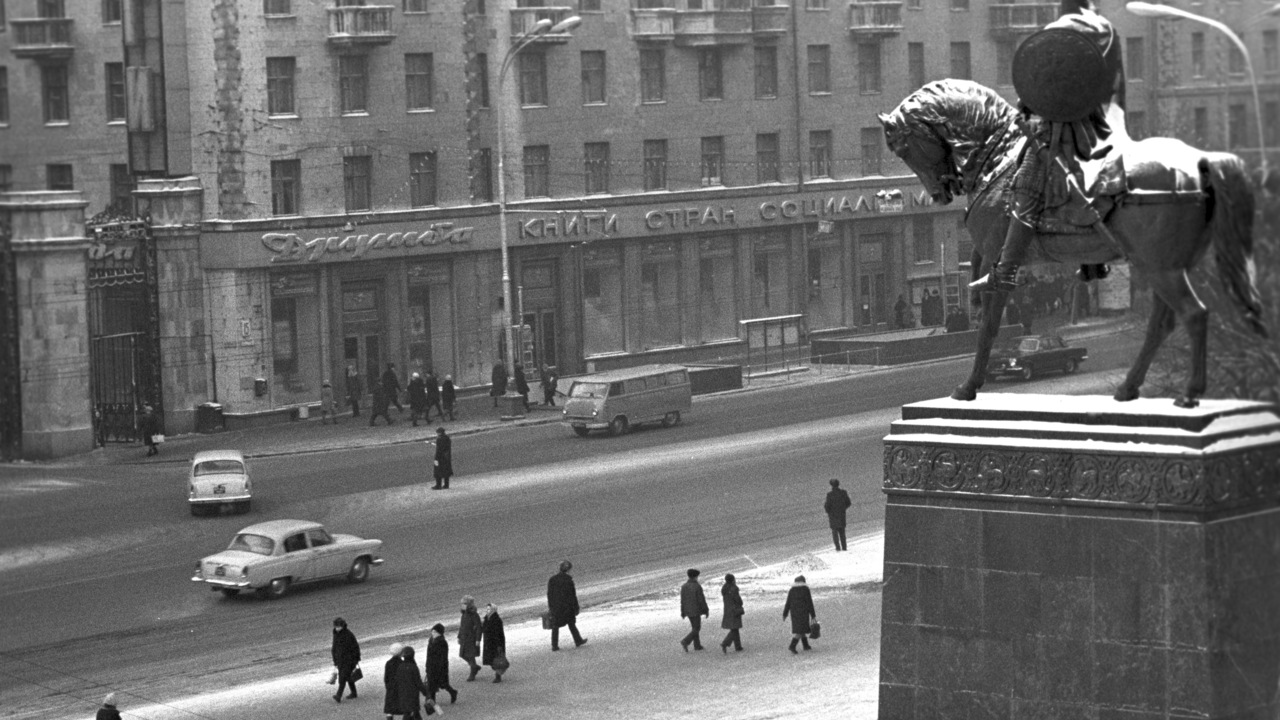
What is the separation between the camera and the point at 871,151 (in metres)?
50.8

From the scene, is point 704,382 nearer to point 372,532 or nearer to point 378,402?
point 378,402

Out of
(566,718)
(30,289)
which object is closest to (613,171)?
(30,289)

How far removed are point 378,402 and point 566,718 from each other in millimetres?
21505

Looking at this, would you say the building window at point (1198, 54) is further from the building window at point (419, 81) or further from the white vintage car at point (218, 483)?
the building window at point (419, 81)

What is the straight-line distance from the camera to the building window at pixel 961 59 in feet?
157

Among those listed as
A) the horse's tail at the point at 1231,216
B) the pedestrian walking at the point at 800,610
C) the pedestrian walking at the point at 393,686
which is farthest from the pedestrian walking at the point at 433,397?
the horse's tail at the point at 1231,216

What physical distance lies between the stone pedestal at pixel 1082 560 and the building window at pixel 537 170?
34.7m

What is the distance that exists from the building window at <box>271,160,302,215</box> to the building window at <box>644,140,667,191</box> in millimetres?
9372

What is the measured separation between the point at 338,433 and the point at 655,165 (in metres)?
11.9

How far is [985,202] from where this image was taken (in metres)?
A: 15.4

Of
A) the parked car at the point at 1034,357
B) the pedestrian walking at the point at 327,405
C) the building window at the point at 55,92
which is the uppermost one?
the building window at the point at 55,92

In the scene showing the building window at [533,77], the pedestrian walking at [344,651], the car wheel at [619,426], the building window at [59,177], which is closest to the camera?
the pedestrian walking at [344,651]

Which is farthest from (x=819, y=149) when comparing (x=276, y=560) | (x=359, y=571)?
(x=276, y=560)

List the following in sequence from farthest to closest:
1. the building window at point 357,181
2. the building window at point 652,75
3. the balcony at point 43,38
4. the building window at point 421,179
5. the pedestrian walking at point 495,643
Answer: the building window at point 652,75, the building window at point 421,179, the building window at point 357,181, the balcony at point 43,38, the pedestrian walking at point 495,643
